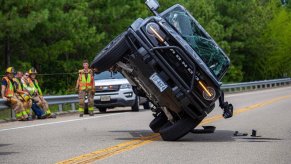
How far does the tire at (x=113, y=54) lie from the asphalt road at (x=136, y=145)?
136 centimetres

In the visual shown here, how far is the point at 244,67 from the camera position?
248ft

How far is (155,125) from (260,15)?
62392 mm

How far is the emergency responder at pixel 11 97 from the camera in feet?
63.9

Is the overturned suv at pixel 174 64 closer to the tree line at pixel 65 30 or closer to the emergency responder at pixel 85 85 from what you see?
the emergency responder at pixel 85 85

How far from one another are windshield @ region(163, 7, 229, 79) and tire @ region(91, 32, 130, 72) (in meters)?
0.93

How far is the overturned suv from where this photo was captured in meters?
11.4

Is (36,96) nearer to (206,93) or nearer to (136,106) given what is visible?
(136,106)

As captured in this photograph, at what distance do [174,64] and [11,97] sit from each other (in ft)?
29.9

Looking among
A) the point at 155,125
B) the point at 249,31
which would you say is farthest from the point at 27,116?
the point at 249,31

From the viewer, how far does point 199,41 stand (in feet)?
39.4

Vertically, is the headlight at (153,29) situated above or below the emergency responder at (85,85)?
below

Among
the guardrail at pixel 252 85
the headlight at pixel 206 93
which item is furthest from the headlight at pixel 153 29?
the guardrail at pixel 252 85

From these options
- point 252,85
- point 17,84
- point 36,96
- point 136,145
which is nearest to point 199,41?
point 136,145

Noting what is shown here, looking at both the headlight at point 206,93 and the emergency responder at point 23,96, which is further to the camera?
the emergency responder at point 23,96
